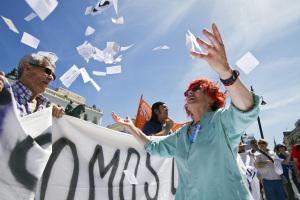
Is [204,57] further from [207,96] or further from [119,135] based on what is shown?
[119,135]

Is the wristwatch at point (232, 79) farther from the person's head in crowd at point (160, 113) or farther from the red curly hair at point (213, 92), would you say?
the person's head in crowd at point (160, 113)

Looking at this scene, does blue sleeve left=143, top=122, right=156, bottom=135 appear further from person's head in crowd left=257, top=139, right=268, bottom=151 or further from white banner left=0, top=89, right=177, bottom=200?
person's head in crowd left=257, top=139, right=268, bottom=151

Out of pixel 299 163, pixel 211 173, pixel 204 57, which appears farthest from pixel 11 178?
pixel 299 163

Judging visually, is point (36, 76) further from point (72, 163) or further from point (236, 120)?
point (236, 120)

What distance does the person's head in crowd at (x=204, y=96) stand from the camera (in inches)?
111

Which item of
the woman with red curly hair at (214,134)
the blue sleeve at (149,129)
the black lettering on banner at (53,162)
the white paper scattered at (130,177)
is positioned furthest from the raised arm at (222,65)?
the blue sleeve at (149,129)

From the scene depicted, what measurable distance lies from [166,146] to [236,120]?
1.02 m

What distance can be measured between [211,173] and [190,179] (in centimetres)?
20

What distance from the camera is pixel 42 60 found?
3129 mm

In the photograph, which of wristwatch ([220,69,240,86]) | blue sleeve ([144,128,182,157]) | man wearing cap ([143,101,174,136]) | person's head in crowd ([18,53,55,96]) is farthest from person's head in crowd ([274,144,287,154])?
wristwatch ([220,69,240,86])

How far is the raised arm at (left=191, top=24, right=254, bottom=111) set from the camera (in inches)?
82.5

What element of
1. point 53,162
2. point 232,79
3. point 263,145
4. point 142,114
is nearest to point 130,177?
point 53,162

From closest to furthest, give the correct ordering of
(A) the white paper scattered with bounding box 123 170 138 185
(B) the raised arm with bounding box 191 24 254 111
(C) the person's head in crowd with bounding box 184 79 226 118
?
(B) the raised arm with bounding box 191 24 254 111
(C) the person's head in crowd with bounding box 184 79 226 118
(A) the white paper scattered with bounding box 123 170 138 185

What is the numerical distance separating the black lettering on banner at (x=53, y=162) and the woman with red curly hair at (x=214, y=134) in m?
1.10
